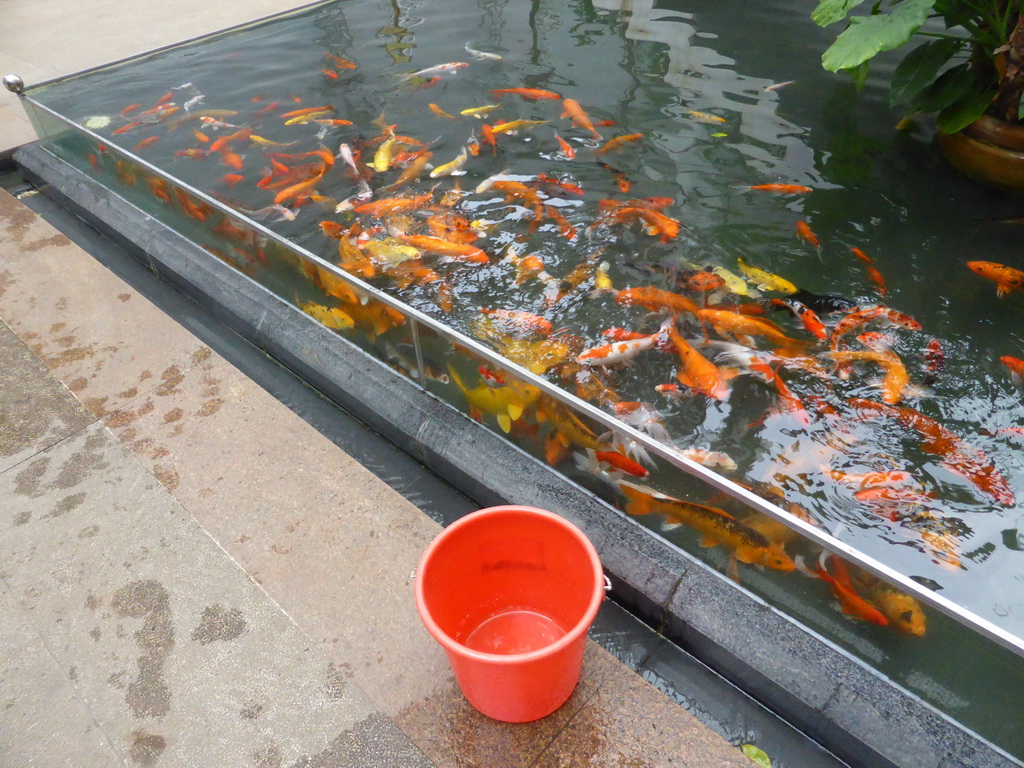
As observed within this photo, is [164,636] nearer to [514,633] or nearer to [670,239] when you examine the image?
[514,633]

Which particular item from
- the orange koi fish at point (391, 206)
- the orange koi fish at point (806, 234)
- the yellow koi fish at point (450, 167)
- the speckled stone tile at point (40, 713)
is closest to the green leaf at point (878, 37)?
the orange koi fish at point (806, 234)

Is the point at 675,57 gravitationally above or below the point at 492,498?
above

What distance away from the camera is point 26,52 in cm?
608

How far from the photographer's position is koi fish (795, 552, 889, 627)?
157 centimetres

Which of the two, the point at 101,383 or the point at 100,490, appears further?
the point at 101,383

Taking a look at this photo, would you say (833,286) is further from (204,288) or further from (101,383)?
(101,383)

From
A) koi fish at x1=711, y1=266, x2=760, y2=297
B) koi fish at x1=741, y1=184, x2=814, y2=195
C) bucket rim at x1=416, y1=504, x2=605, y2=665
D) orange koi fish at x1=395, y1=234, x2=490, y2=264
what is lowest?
koi fish at x1=711, y1=266, x2=760, y2=297

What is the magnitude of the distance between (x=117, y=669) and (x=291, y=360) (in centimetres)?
131

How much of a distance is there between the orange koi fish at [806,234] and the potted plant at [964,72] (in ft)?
2.31

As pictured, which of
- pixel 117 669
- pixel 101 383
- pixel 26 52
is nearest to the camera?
pixel 117 669

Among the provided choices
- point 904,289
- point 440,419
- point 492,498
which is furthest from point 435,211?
point 904,289

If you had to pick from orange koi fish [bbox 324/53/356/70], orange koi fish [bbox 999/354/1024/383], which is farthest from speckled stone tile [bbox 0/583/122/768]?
orange koi fish [bbox 324/53/356/70]

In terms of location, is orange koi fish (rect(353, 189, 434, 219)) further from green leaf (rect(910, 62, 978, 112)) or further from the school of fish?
green leaf (rect(910, 62, 978, 112))

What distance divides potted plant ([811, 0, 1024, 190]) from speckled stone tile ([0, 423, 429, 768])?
3.24 meters
